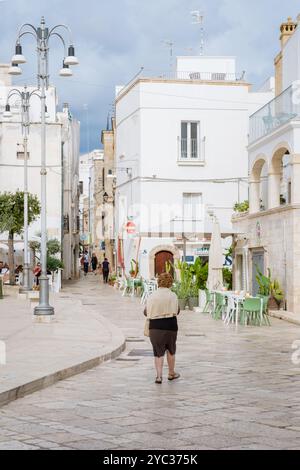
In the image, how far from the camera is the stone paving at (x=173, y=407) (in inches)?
297

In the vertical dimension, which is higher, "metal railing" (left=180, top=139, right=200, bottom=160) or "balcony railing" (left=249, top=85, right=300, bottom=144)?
"metal railing" (left=180, top=139, right=200, bottom=160)

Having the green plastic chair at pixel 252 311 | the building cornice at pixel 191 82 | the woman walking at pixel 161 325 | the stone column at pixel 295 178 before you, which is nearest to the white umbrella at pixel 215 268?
the stone column at pixel 295 178

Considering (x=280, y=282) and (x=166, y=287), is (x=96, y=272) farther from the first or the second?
(x=166, y=287)

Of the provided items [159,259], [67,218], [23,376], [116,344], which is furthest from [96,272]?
[23,376]

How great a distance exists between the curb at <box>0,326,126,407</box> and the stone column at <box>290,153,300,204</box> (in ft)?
35.0

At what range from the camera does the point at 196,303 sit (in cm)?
2784

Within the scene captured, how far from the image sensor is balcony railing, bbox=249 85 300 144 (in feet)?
80.9

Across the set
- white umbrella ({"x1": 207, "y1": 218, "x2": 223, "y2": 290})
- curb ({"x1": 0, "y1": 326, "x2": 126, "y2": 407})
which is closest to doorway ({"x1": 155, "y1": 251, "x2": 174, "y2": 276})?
white umbrella ({"x1": 207, "y1": 218, "x2": 223, "y2": 290})

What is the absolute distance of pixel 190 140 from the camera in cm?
4350

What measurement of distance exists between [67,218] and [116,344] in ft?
146

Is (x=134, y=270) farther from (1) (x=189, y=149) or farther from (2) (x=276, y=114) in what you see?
(2) (x=276, y=114)

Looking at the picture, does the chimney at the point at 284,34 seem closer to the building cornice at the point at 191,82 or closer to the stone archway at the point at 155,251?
the building cornice at the point at 191,82

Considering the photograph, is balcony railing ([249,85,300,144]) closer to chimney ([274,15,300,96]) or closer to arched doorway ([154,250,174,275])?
chimney ([274,15,300,96])

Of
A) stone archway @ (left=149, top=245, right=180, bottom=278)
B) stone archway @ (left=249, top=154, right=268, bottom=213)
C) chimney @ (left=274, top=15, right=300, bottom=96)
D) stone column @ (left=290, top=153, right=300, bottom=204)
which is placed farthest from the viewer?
stone archway @ (left=149, top=245, right=180, bottom=278)
